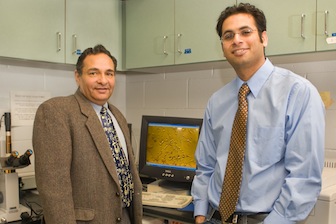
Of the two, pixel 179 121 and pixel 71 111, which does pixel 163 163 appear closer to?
pixel 179 121

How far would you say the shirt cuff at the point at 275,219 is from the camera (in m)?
1.16

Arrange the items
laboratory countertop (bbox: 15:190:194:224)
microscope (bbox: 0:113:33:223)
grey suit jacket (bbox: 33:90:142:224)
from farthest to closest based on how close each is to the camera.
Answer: microscope (bbox: 0:113:33:223)
laboratory countertop (bbox: 15:190:194:224)
grey suit jacket (bbox: 33:90:142:224)

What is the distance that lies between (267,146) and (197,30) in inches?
39.7

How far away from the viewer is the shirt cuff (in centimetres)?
116

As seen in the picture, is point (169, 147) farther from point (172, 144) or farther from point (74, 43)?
point (74, 43)

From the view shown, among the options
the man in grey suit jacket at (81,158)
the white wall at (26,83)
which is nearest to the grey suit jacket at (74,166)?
the man in grey suit jacket at (81,158)

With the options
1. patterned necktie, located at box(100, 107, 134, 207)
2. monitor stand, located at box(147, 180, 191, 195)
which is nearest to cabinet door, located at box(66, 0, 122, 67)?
patterned necktie, located at box(100, 107, 134, 207)

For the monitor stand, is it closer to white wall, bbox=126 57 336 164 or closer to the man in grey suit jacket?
the man in grey suit jacket

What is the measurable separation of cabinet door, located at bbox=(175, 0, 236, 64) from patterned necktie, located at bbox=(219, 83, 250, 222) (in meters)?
0.68

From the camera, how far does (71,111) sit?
1401mm

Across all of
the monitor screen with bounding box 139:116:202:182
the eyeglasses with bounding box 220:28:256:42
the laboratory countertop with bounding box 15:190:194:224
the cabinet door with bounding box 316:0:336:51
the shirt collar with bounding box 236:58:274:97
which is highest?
the cabinet door with bounding box 316:0:336:51

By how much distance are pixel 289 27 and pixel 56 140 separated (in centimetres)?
121

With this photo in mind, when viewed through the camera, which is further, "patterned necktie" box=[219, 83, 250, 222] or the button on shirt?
"patterned necktie" box=[219, 83, 250, 222]

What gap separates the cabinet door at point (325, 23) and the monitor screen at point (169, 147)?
731 mm
